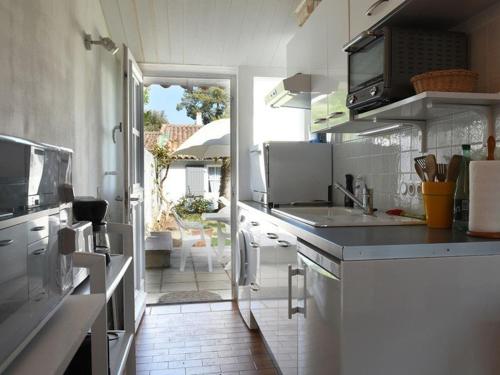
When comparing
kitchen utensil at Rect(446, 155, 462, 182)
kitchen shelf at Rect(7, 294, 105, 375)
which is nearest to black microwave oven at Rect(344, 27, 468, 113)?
kitchen utensil at Rect(446, 155, 462, 182)

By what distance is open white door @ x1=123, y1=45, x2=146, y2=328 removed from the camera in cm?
292

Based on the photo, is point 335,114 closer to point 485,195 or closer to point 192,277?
point 485,195

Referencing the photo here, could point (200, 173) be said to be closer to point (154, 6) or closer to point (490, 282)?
point (154, 6)

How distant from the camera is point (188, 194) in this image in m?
5.18

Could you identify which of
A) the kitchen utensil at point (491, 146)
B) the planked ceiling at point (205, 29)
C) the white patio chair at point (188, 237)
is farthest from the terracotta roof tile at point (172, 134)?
the kitchen utensil at point (491, 146)

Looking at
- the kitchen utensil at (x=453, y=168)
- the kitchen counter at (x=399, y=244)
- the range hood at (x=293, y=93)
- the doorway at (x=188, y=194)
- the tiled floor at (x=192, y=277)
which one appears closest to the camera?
the kitchen counter at (x=399, y=244)

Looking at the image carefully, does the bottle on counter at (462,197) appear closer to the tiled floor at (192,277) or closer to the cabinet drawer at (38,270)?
the cabinet drawer at (38,270)

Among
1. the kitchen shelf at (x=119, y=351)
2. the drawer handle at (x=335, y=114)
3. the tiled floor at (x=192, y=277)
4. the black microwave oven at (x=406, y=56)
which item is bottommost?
the tiled floor at (x=192, y=277)

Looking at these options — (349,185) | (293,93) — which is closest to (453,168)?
(349,185)

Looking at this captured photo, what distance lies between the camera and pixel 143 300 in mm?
3521

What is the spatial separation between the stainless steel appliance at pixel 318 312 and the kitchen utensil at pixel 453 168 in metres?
0.62

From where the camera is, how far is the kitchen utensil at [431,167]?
170 cm

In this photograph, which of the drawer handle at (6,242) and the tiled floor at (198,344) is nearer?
the drawer handle at (6,242)

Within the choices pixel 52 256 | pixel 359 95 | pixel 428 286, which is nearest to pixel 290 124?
pixel 359 95
